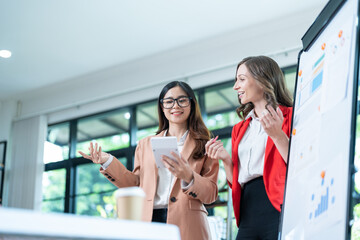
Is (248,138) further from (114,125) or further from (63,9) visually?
(114,125)

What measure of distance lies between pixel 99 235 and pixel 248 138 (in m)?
1.33

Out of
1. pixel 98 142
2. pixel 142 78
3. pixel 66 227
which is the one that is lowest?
pixel 66 227

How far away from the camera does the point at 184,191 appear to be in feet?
6.50

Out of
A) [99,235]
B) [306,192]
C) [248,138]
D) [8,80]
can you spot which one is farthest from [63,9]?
[99,235]

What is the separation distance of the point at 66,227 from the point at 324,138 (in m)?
0.87

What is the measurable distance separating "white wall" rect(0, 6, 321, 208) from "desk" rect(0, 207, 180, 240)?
4.56m

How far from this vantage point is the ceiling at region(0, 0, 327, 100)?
4.95 metres

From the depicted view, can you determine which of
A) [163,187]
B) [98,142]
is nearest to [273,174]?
[163,187]

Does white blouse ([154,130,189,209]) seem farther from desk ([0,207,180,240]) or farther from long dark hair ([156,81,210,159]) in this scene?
desk ([0,207,180,240])

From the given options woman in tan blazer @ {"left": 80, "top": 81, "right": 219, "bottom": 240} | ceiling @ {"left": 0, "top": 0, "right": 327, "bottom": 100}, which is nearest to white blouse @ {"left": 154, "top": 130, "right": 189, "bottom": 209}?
woman in tan blazer @ {"left": 80, "top": 81, "right": 219, "bottom": 240}

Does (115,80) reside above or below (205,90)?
above

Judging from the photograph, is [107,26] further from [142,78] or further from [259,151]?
[259,151]

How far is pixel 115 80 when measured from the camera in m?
6.56

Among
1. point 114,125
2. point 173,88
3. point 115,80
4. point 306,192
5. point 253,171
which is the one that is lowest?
point 306,192
